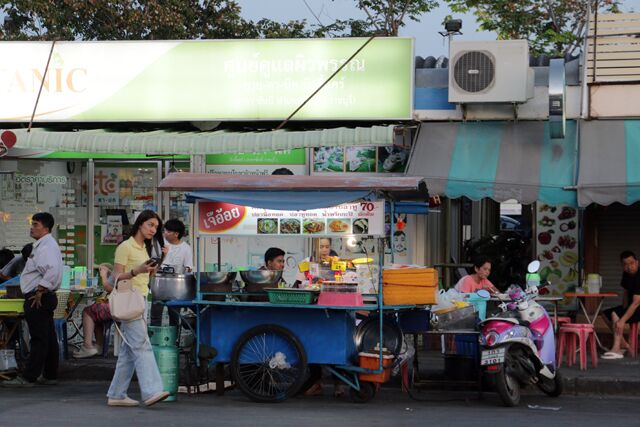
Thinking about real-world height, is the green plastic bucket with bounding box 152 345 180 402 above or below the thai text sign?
below

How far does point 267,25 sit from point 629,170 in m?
15.8

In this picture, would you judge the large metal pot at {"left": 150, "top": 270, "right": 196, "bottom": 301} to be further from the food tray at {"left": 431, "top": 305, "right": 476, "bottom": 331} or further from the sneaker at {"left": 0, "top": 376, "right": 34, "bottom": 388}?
the food tray at {"left": 431, "top": 305, "right": 476, "bottom": 331}

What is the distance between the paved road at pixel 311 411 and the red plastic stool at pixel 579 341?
1232mm

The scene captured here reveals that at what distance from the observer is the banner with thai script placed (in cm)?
1090

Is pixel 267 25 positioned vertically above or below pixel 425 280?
above

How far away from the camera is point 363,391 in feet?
36.2

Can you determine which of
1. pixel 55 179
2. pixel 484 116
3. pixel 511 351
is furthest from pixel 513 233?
pixel 511 351

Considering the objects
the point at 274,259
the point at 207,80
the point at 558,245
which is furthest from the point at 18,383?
the point at 558,245

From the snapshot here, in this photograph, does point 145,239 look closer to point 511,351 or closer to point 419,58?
point 511,351

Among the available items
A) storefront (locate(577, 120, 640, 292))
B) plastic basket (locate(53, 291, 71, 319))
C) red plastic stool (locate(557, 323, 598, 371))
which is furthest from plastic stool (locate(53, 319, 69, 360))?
storefront (locate(577, 120, 640, 292))

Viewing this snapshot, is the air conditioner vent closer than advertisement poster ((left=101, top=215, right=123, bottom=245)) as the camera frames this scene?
Yes

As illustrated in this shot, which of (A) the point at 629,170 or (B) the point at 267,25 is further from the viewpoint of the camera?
(B) the point at 267,25

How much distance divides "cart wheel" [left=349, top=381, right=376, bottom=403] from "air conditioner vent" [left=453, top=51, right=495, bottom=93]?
534 cm

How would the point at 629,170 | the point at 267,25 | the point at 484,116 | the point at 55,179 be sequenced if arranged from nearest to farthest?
1. the point at 629,170
2. the point at 484,116
3. the point at 55,179
4. the point at 267,25
